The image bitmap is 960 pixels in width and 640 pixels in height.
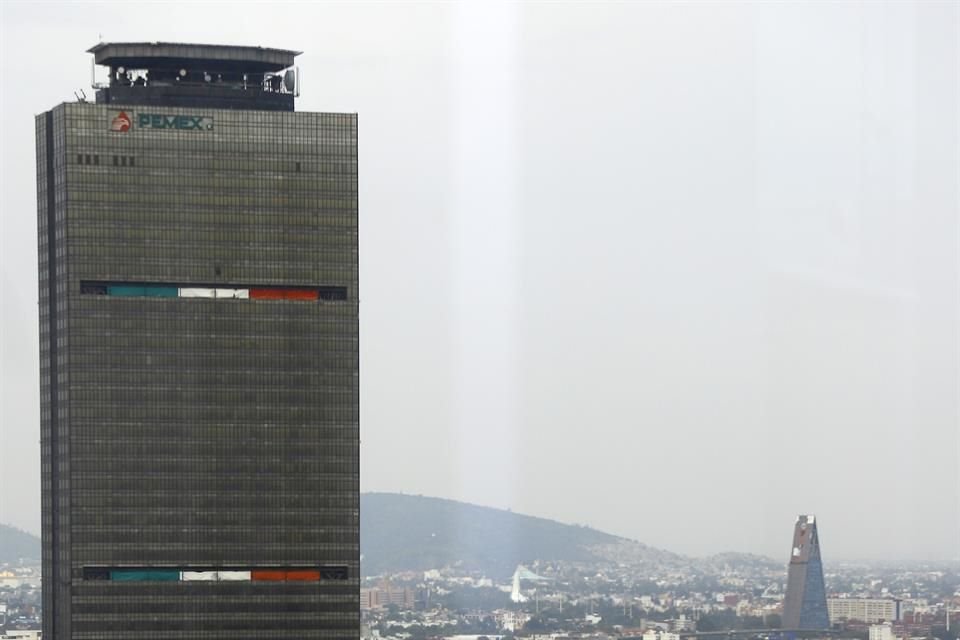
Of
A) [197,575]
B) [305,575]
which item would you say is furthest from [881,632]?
[197,575]

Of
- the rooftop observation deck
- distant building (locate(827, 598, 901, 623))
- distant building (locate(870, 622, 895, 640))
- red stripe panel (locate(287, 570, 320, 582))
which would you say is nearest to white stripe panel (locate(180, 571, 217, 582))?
red stripe panel (locate(287, 570, 320, 582))

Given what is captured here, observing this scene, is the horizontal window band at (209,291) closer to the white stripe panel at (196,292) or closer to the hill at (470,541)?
the white stripe panel at (196,292)

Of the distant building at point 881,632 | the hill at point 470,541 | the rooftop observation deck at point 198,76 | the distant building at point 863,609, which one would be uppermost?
the rooftop observation deck at point 198,76

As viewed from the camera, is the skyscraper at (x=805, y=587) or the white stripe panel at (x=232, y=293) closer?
the white stripe panel at (x=232, y=293)

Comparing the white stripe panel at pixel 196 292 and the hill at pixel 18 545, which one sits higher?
the white stripe panel at pixel 196 292

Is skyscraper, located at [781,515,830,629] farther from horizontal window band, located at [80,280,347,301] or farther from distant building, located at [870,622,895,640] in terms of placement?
horizontal window band, located at [80,280,347,301]

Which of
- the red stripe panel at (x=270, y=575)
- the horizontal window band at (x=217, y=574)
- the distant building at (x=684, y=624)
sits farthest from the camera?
the distant building at (x=684, y=624)

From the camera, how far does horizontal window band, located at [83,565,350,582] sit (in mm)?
26906

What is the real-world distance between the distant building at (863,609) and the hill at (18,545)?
18.8 meters

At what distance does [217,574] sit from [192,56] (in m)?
7.92

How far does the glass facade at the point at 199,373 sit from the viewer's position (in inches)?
1062

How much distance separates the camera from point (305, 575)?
90.2 feet

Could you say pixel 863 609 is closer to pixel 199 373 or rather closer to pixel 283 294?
pixel 283 294

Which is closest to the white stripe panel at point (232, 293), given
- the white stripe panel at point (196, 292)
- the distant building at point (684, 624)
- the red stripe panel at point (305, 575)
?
the white stripe panel at point (196, 292)
